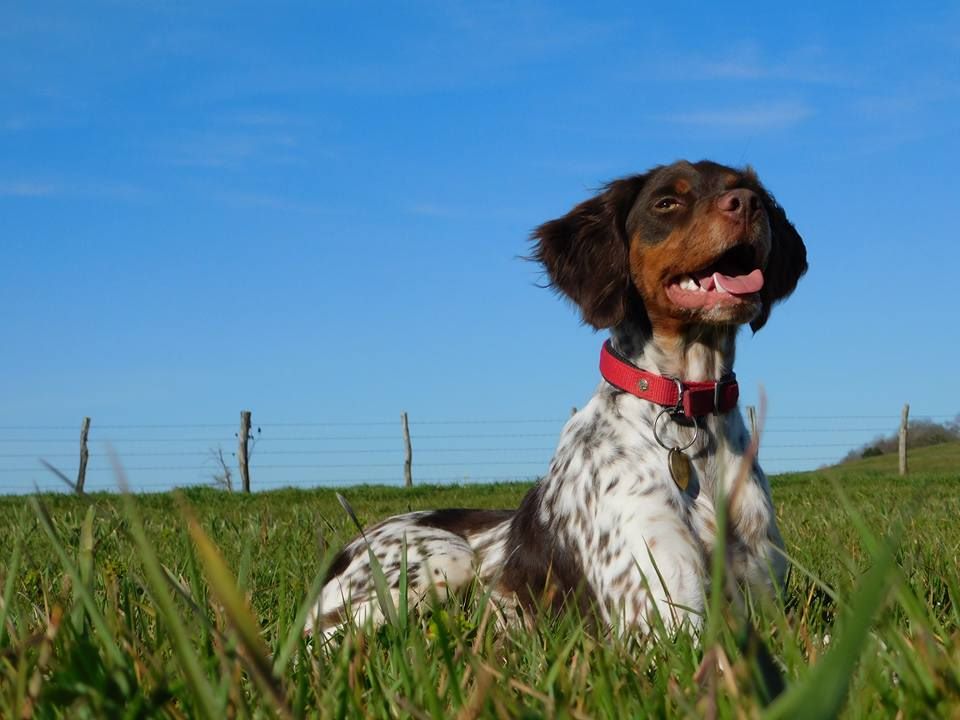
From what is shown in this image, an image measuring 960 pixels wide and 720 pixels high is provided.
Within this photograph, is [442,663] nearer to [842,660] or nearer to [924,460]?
[842,660]

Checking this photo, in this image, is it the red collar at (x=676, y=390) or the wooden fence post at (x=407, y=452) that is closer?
the red collar at (x=676, y=390)

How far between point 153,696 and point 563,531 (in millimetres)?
3161

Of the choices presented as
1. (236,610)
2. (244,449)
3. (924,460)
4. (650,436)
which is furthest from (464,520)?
(924,460)

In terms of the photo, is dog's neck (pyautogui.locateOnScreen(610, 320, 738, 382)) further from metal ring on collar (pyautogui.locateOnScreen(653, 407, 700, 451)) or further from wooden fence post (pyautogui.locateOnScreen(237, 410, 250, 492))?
wooden fence post (pyautogui.locateOnScreen(237, 410, 250, 492))

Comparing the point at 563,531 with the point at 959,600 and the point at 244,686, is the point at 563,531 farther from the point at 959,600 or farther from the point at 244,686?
the point at 244,686

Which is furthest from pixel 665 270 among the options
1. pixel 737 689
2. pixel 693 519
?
pixel 737 689

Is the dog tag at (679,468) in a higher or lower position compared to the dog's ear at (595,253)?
lower

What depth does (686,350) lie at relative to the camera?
4.55 m

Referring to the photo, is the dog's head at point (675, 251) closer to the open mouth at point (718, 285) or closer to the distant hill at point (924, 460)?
the open mouth at point (718, 285)

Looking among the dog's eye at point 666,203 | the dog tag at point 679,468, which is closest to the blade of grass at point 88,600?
the dog tag at point 679,468

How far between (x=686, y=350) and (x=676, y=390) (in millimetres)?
265

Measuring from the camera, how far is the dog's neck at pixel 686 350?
14.9 ft

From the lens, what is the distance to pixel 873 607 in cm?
72

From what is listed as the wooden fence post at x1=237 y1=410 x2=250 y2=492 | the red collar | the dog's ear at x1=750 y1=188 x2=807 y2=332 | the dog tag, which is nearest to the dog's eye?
the dog's ear at x1=750 y1=188 x2=807 y2=332
